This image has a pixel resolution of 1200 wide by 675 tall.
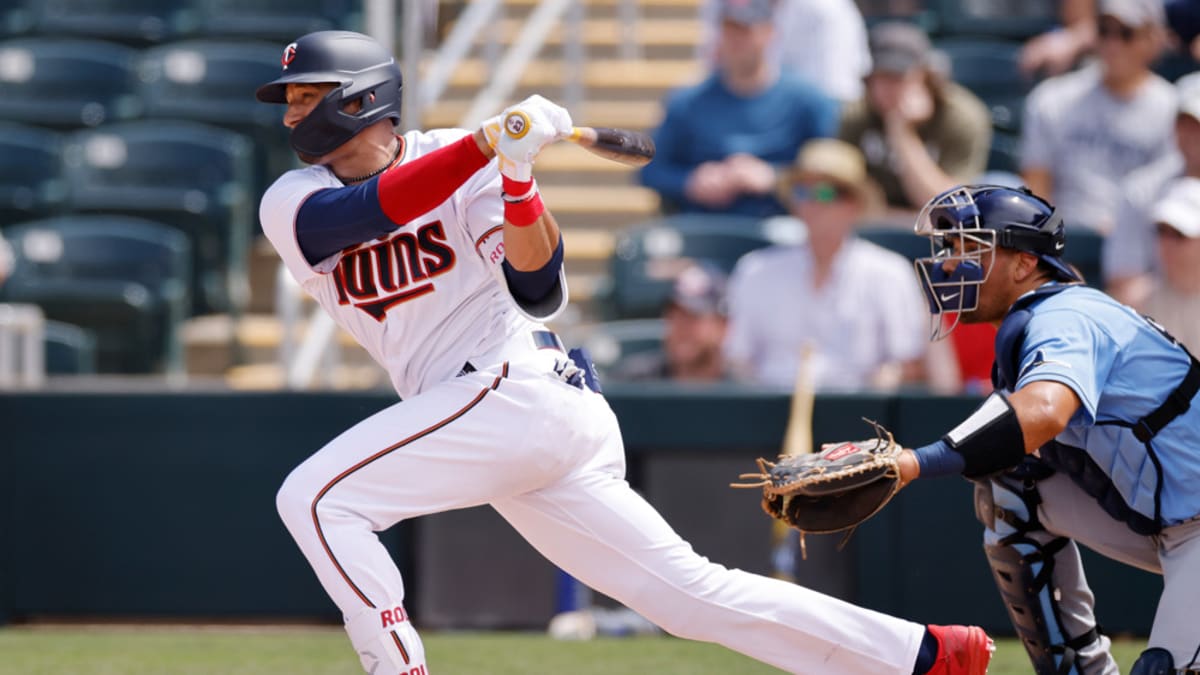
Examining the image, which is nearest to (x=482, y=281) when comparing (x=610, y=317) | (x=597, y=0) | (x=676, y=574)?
(x=676, y=574)

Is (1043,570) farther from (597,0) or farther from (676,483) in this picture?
(597,0)

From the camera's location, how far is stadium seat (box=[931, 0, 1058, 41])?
31.9 ft

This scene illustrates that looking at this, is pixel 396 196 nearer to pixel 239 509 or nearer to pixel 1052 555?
pixel 1052 555

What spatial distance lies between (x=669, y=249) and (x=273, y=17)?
163 inches

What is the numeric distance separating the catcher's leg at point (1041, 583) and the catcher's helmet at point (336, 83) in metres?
1.67

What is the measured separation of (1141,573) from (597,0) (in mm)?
6287

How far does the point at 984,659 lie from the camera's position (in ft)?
11.6

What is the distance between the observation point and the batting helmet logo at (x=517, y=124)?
331 cm

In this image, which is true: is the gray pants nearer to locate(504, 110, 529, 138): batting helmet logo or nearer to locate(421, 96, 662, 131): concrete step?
locate(504, 110, 529, 138): batting helmet logo

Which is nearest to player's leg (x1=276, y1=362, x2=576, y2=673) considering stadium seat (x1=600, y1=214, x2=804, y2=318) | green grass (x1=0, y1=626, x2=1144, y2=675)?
green grass (x1=0, y1=626, x2=1144, y2=675)

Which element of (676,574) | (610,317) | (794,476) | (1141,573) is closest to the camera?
(794,476)

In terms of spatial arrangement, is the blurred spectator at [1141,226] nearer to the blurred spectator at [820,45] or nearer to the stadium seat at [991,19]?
the blurred spectator at [820,45]

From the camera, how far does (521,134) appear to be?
332 cm

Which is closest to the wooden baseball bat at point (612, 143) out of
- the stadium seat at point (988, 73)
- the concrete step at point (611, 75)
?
the stadium seat at point (988, 73)
